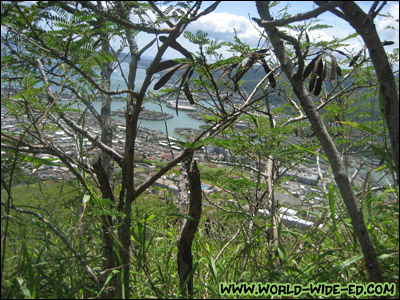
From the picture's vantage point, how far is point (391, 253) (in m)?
1.20

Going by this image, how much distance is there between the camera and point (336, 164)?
1.18 m

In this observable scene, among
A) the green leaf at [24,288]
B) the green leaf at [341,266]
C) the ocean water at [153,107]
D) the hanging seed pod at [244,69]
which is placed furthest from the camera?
the ocean water at [153,107]

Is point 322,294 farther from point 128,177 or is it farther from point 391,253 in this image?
point 128,177

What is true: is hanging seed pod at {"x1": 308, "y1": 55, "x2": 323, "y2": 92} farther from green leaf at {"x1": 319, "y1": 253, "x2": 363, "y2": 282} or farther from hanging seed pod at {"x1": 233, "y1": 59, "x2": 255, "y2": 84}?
green leaf at {"x1": 319, "y1": 253, "x2": 363, "y2": 282}

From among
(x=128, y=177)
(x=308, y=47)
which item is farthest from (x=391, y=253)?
(x=308, y=47)

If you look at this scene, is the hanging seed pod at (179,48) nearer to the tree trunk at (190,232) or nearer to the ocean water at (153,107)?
the ocean water at (153,107)

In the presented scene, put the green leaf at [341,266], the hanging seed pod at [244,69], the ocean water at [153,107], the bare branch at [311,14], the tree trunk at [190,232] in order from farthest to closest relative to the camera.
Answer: the ocean water at [153,107]
the hanging seed pod at [244,69]
the tree trunk at [190,232]
the green leaf at [341,266]
the bare branch at [311,14]

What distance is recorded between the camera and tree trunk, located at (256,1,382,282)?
115 centimetres

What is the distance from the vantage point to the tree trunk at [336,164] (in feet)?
3.77

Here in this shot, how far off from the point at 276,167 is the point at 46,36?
5.48 feet

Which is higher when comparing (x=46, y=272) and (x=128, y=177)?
(x=128, y=177)

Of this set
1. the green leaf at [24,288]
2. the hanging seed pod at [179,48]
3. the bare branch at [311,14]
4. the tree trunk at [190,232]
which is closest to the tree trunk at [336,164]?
the bare branch at [311,14]

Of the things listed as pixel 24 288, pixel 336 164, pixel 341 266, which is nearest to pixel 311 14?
pixel 336 164

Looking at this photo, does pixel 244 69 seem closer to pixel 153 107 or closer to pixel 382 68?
pixel 382 68
